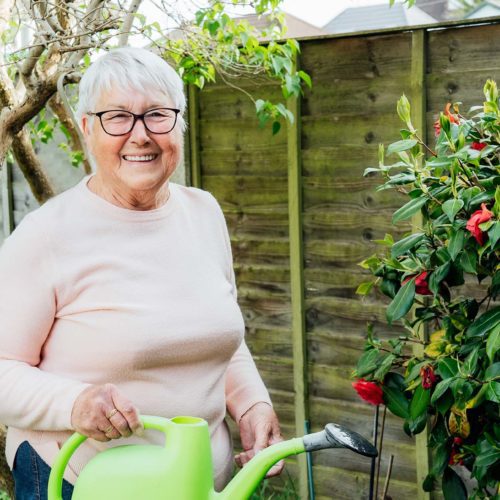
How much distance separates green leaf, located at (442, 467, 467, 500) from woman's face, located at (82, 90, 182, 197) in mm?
1119

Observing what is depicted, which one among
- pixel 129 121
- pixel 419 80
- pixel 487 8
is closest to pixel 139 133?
pixel 129 121

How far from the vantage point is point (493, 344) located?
1832 millimetres

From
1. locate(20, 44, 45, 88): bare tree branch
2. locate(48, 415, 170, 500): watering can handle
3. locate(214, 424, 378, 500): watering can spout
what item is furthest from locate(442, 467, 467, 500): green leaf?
locate(20, 44, 45, 88): bare tree branch

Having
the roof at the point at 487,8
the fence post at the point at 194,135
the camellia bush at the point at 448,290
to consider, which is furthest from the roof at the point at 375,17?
the camellia bush at the point at 448,290

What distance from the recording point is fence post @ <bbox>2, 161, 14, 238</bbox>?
14.4 feet

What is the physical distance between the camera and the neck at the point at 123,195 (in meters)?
1.70

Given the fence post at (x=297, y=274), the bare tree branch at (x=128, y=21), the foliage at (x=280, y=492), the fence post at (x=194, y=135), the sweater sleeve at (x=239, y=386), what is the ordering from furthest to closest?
the fence post at (x=194, y=135) < the foliage at (x=280, y=492) < the fence post at (x=297, y=274) < the bare tree branch at (x=128, y=21) < the sweater sleeve at (x=239, y=386)

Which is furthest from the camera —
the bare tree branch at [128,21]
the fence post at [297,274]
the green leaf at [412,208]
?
the fence post at [297,274]

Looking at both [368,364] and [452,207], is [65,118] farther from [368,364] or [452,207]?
[452,207]

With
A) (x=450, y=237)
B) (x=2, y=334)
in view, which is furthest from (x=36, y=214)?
(x=450, y=237)

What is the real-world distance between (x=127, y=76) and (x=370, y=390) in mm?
1048

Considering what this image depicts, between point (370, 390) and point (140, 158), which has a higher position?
point (140, 158)

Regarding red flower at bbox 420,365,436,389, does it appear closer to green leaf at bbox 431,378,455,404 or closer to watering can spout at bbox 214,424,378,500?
green leaf at bbox 431,378,455,404

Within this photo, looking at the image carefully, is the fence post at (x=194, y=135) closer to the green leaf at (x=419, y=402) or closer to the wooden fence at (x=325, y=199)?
the wooden fence at (x=325, y=199)
